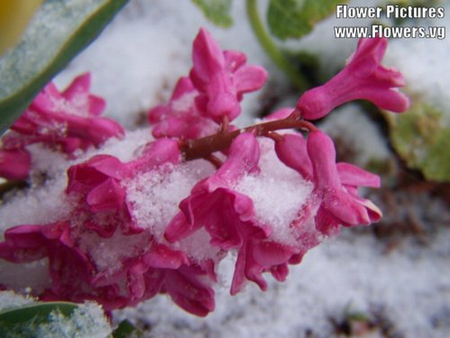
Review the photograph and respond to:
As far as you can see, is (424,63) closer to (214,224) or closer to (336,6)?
(336,6)

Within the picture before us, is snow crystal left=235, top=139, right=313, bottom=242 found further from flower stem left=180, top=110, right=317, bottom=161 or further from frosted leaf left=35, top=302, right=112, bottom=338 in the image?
frosted leaf left=35, top=302, right=112, bottom=338

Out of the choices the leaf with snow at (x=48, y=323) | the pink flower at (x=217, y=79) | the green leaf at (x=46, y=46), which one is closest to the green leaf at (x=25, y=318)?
the leaf with snow at (x=48, y=323)

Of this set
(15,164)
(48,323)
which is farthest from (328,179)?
(15,164)

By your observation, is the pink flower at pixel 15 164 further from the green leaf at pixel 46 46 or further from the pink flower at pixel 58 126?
the green leaf at pixel 46 46

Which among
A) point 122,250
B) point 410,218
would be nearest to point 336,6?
point 410,218

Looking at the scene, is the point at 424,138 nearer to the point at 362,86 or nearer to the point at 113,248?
the point at 362,86
